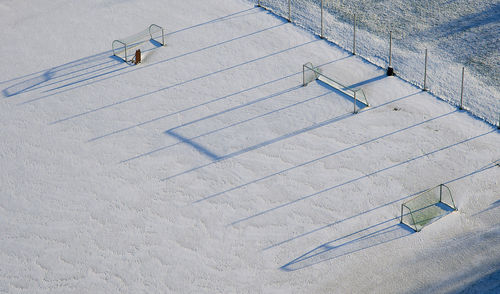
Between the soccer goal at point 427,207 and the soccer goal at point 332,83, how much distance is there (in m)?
6.69

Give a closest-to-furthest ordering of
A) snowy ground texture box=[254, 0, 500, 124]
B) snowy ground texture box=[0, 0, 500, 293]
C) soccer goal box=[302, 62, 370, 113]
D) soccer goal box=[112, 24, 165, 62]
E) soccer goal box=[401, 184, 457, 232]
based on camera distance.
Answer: snowy ground texture box=[0, 0, 500, 293], soccer goal box=[401, 184, 457, 232], soccer goal box=[302, 62, 370, 113], snowy ground texture box=[254, 0, 500, 124], soccer goal box=[112, 24, 165, 62]

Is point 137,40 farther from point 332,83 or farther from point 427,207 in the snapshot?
point 427,207

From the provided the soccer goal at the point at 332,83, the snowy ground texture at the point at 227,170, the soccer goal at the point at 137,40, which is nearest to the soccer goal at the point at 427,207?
the snowy ground texture at the point at 227,170

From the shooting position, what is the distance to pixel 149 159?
39.2 m

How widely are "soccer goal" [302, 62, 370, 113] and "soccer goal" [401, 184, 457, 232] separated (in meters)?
6.69

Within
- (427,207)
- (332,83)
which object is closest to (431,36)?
(332,83)

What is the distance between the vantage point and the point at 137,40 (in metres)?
47.5

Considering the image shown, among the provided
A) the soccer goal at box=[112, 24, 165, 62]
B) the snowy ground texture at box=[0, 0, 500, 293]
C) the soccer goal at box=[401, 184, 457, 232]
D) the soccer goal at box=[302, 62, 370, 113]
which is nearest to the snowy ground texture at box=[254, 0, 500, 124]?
the snowy ground texture at box=[0, 0, 500, 293]

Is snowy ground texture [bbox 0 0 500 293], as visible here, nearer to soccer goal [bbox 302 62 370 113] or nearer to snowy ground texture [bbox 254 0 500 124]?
soccer goal [bbox 302 62 370 113]

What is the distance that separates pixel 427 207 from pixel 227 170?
8.33 metres

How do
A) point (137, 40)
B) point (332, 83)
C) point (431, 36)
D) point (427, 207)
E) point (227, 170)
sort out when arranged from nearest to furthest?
point (427, 207)
point (227, 170)
point (332, 83)
point (431, 36)
point (137, 40)

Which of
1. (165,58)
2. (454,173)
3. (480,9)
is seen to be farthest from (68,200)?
(480,9)

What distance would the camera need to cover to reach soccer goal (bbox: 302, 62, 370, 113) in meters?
41.5

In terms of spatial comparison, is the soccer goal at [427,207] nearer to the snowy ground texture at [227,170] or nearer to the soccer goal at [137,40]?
the snowy ground texture at [227,170]
